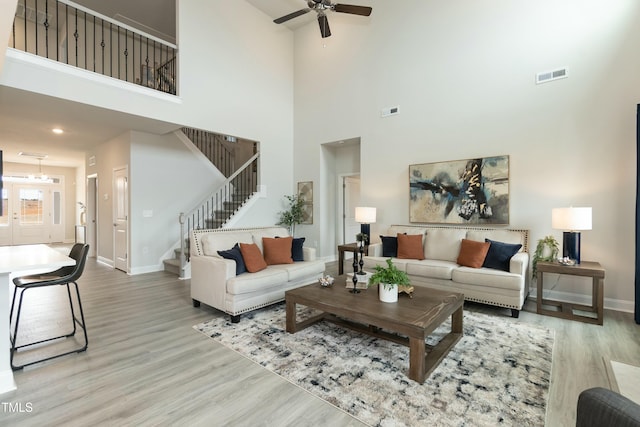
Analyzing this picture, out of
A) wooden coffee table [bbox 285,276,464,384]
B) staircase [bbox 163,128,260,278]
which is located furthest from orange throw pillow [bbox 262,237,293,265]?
staircase [bbox 163,128,260,278]

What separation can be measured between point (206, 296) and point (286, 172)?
14.0 ft

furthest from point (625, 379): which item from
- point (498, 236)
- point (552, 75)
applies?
point (552, 75)

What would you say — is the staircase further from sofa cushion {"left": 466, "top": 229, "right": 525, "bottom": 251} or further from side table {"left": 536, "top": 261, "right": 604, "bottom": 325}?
side table {"left": 536, "top": 261, "right": 604, "bottom": 325}

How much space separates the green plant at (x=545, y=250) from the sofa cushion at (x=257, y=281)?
3.27 metres

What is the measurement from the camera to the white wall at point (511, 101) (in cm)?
383

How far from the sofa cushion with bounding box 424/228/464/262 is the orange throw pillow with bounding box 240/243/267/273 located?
2628mm

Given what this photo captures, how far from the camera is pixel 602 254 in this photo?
391 centimetres

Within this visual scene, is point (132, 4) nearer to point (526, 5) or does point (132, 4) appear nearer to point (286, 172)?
point (286, 172)

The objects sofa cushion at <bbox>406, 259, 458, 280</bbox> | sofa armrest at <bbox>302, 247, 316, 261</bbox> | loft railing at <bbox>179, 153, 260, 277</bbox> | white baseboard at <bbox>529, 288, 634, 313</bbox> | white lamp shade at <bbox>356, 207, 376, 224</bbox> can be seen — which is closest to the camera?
white baseboard at <bbox>529, 288, 634, 313</bbox>

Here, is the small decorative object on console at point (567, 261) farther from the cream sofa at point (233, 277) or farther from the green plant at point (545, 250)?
the cream sofa at point (233, 277)

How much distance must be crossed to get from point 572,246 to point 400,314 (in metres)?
2.78

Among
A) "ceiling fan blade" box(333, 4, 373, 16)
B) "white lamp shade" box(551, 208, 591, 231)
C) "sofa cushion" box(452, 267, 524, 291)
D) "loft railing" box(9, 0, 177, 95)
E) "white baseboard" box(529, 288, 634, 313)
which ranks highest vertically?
"loft railing" box(9, 0, 177, 95)

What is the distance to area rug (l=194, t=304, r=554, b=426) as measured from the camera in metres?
1.89

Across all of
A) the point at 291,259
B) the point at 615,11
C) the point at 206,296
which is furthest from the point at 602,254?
the point at 206,296
